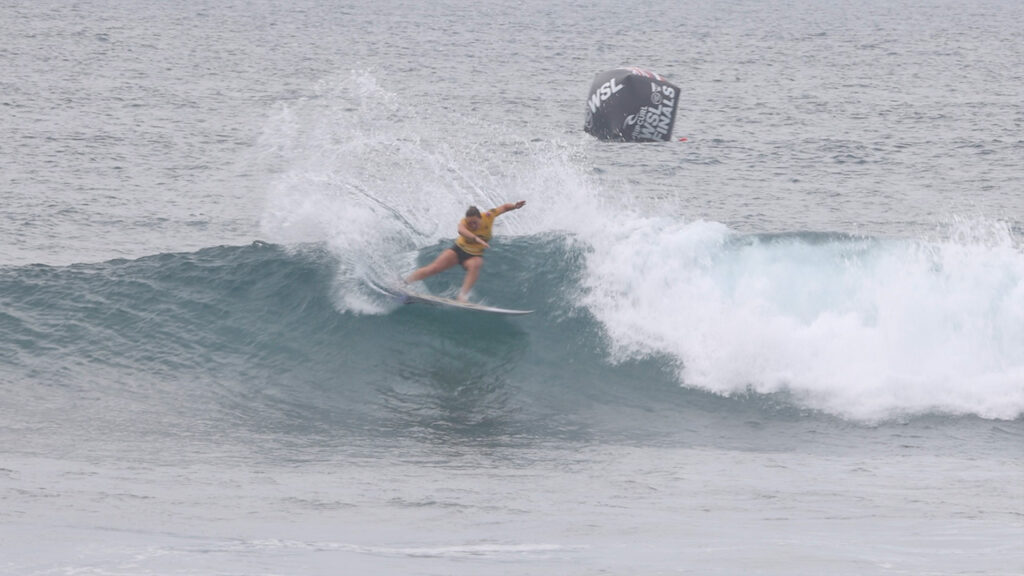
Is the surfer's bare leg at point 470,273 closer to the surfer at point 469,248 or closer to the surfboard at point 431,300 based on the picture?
the surfer at point 469,248

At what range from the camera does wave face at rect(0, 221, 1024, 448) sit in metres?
14.4

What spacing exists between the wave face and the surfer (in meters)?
0.60

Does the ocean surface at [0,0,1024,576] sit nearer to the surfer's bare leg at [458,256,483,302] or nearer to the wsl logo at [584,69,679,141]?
the surfer's bare leg at [458,256,483,302]

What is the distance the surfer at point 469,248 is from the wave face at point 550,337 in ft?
1.97

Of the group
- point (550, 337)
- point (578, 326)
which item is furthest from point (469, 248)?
point (578, 326)

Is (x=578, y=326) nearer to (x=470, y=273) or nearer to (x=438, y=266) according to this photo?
(x=470, y=273)

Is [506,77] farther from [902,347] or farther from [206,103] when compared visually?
[902,347]

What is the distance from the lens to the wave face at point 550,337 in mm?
14414

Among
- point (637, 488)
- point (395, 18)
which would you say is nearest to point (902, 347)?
point (637, 488)

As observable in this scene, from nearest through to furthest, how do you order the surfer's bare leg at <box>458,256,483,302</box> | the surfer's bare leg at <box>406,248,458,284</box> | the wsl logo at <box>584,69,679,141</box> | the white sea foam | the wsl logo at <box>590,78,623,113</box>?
the white sea foam
the surfer's bare leg at <box>458,256,483,302</box>
the surfer's bare leg at <box>406,248,458,284</box>
the wsl logo at <box>584,69,679,141</box>
the wsl logo at <box>590,78,623,113</box>

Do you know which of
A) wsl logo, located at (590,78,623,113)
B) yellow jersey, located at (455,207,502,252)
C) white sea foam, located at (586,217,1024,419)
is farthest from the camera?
wsl logo, located at (590,78,623,113)

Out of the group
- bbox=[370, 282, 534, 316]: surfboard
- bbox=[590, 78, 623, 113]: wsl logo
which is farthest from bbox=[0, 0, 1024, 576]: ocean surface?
bbox=[590, 78, 623, 113]: wsl logo

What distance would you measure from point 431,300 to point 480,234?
106 cm

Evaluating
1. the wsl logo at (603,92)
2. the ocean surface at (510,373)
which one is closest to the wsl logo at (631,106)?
the wsl logo at (603,92)
